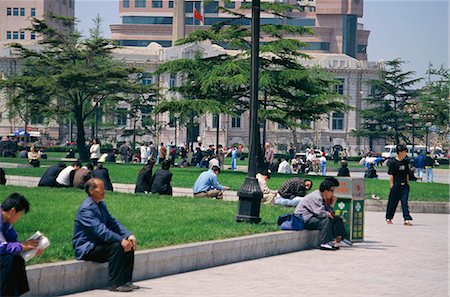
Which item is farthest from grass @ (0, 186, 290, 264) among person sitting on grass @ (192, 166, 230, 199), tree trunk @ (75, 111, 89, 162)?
tree trunk @ (75, 111, 89, 162)

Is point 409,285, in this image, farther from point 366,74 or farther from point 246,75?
point 366,74

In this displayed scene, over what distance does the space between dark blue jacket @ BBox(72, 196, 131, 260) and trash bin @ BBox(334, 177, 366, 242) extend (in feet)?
20.4

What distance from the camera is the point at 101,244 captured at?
11.1 metres

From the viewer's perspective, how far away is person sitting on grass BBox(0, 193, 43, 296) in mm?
8930

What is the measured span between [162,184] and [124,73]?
31435 millimetres

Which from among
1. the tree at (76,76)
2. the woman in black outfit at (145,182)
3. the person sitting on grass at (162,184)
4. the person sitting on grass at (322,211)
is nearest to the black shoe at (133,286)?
the person sitting on grass at (322,211)

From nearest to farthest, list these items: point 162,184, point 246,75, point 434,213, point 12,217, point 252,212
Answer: point 12,217 < point 252,212 < point 162,184 < point 434,213 < point 246,75

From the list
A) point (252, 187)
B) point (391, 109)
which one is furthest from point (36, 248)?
point (391, 109)

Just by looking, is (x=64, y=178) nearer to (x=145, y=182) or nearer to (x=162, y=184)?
(x=145, y=182)

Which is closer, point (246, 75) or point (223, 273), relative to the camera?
point (223, 273)

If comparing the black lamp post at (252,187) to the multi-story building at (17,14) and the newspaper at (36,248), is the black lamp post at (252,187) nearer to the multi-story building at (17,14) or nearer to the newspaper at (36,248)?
the newspaper at (36,248)

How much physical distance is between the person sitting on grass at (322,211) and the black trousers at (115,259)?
5435 millimetres

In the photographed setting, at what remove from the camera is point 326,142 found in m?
122

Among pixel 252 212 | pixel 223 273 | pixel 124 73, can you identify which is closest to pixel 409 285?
pixel 223 273
